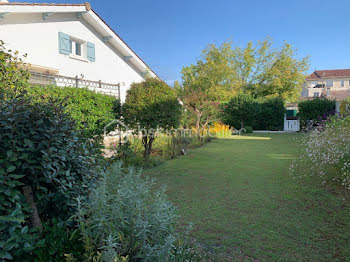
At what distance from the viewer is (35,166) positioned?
1773 mm

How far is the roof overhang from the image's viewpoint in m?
7.74

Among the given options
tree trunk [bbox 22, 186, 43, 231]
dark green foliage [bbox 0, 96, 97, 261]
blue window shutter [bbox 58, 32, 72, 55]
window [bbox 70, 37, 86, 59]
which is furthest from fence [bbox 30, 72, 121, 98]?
tree trunk [bbox 22, 186, 43, 231]

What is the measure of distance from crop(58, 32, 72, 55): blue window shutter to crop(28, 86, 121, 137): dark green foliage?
14.3 feet

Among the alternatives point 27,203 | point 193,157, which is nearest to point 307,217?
point 27,203

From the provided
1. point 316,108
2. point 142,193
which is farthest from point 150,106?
point 316,108

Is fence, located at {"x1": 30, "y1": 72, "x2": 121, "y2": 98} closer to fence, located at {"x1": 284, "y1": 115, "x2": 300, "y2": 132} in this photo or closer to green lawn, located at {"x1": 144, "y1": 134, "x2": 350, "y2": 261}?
green lawn, located at {"x1": 144, "y1": 134, "x2": 350, "y2": 261}

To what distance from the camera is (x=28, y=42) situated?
843 centimetres

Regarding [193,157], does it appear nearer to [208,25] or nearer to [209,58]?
[208,25]

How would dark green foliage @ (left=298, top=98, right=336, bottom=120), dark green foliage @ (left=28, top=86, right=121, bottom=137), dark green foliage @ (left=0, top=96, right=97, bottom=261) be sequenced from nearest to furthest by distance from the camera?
dark green foliage @ (left=0, top=96, right=97, bottom=261), dark green foliage @ (left=28, top=86, right=121, bottom=137), dark green foliage @ (left=298, top=98, right=336, bottom=120)

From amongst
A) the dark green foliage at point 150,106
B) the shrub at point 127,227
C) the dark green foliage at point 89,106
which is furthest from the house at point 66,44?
the shrub at point 127,227

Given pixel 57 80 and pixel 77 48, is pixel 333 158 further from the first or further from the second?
pixel 77 48

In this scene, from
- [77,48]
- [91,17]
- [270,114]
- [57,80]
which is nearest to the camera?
[57,80]

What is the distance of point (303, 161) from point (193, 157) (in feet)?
11.3

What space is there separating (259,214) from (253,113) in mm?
16719
